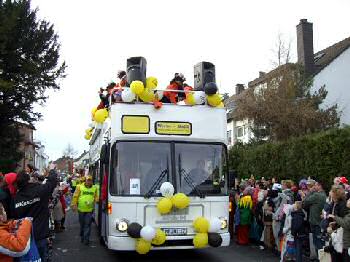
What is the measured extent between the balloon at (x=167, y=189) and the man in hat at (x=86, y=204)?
4.68 metres

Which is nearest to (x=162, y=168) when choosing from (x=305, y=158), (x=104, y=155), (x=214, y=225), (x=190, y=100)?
(x=104, y=155)

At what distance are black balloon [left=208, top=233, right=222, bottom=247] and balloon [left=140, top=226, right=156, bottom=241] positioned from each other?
1.13m

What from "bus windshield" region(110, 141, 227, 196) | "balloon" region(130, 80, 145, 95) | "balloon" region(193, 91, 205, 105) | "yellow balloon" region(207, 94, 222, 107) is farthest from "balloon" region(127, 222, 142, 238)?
"yellow balloon" region(207, 94, 222, 107)

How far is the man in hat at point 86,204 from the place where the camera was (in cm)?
1323

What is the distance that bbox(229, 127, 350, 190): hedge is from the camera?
48.1ft

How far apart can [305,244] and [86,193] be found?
5.97 meters

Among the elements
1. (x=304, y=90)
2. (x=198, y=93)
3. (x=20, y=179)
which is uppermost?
(x=304, y=90)

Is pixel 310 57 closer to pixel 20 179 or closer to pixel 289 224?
pixel 289 224

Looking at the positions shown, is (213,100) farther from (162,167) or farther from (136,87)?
(162,167)

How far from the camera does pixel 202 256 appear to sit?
11359mm

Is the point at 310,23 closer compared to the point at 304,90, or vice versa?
the point at 304,90

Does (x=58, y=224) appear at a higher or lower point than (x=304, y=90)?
lower

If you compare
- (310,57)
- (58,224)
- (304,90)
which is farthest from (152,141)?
(310,57)

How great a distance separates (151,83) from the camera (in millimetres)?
10195
